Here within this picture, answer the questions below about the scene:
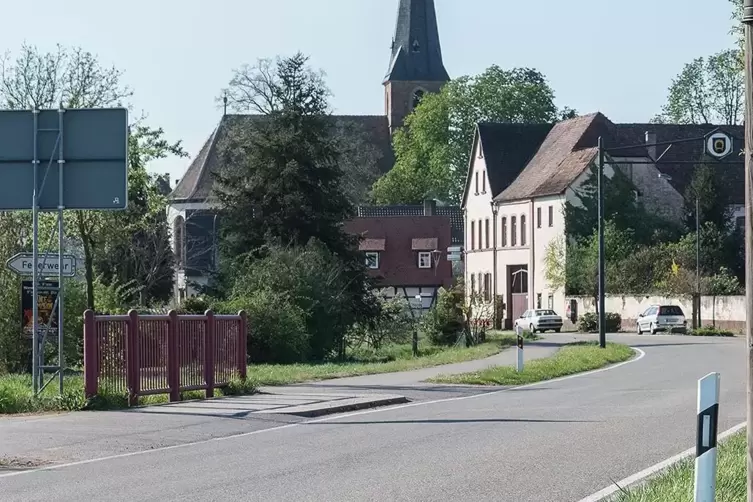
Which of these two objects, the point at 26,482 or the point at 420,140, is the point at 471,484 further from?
the point at 420,140

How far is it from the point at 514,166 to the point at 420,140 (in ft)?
68.5

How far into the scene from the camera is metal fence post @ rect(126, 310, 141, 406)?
2027 cm

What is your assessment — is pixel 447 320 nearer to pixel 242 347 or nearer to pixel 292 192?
pixel 292 192

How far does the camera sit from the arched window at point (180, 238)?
273 ft

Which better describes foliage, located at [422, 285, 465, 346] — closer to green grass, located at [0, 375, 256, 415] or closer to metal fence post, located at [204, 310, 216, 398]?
metal fence post, located at [204, 310, 216, 398]

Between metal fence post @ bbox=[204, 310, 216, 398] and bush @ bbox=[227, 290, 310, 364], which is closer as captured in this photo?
metal fence post @ bbox=[204, 310, 216, 398]

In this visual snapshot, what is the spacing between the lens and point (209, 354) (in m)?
22.5

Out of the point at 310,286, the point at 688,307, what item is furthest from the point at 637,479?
the point at 688,307

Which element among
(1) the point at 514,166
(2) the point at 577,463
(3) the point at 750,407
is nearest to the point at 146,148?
(2) the point at 577,463

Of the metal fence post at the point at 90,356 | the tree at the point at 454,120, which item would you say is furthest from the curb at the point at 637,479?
the tree at the point at 454,120

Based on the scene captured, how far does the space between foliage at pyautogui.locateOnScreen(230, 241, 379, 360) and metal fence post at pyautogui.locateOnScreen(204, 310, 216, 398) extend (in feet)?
54.5

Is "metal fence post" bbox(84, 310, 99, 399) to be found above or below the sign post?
below

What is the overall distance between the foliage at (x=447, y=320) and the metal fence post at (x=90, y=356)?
1278 inches

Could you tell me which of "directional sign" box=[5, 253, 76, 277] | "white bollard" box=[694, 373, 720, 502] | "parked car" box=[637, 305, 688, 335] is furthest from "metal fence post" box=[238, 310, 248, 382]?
"parked car" box=[637, 305, 688, 335]
